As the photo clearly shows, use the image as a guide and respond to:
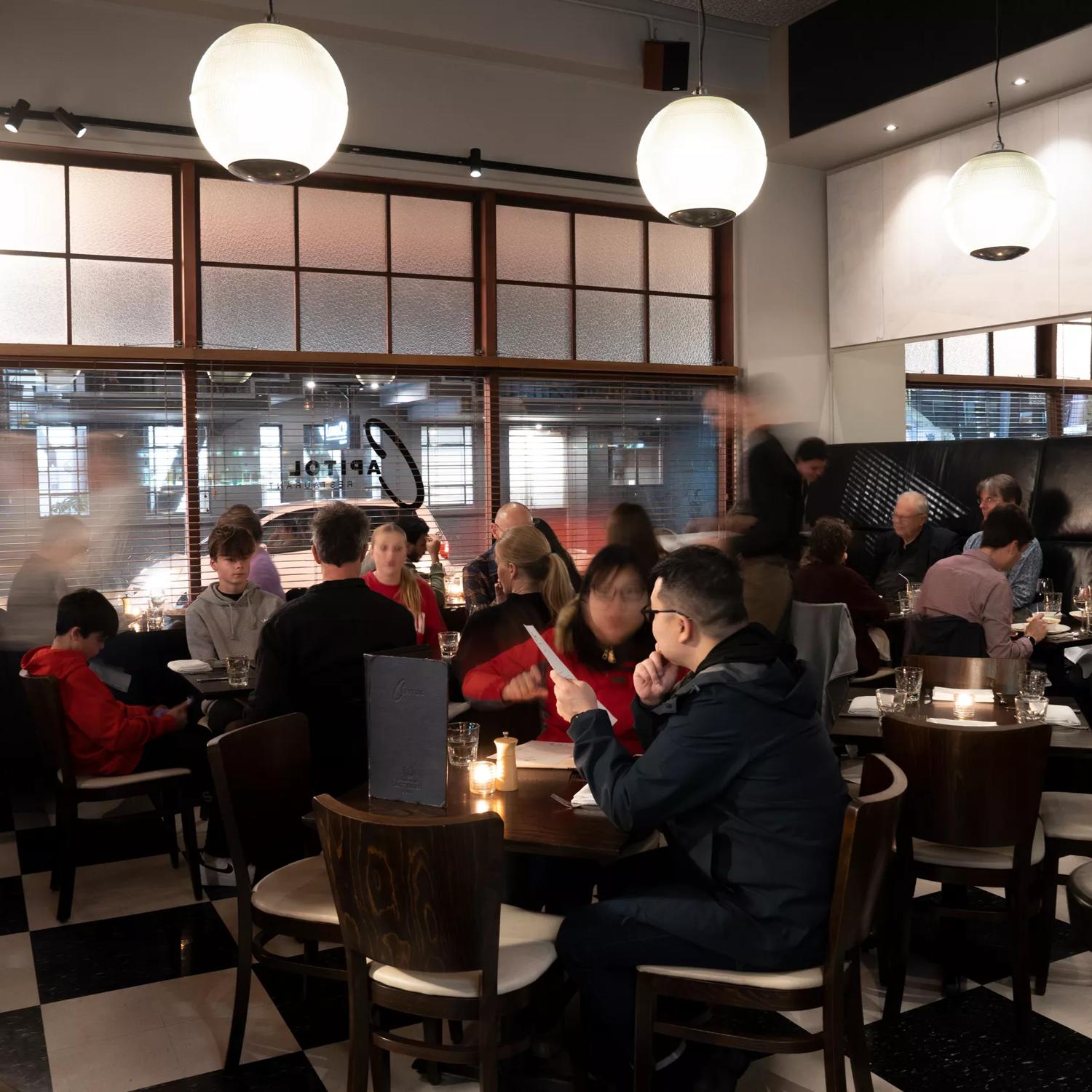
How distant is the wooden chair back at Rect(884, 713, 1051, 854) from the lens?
8.61ft

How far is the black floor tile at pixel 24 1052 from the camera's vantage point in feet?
8.49

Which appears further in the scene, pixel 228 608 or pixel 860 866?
pixel 228 608

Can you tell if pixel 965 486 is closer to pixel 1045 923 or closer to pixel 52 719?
pixel 1045 923

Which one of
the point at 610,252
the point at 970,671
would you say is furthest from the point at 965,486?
the point at 970,671

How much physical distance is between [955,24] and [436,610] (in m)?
4.28

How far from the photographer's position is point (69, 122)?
5.34m

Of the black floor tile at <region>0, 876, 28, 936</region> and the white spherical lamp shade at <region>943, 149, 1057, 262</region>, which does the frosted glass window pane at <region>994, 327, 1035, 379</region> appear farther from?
the black floor tile at <region>0, 876, 28, 936</region>

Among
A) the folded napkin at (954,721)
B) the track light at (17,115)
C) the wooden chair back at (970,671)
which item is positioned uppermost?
the track light at (17,115)

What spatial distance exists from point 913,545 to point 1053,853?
152 inches

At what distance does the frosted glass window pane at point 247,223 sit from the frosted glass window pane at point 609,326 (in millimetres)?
1870

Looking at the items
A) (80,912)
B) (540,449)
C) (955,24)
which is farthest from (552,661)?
(955,24)

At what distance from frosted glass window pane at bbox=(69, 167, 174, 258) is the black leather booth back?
4.58 metres

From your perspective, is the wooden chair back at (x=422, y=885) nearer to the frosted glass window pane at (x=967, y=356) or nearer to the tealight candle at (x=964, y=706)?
the tealight candle at (x=964, y=706)

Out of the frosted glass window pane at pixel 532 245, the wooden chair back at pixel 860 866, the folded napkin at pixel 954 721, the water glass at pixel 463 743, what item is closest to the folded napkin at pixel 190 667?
the water glass at pixel 463 743
